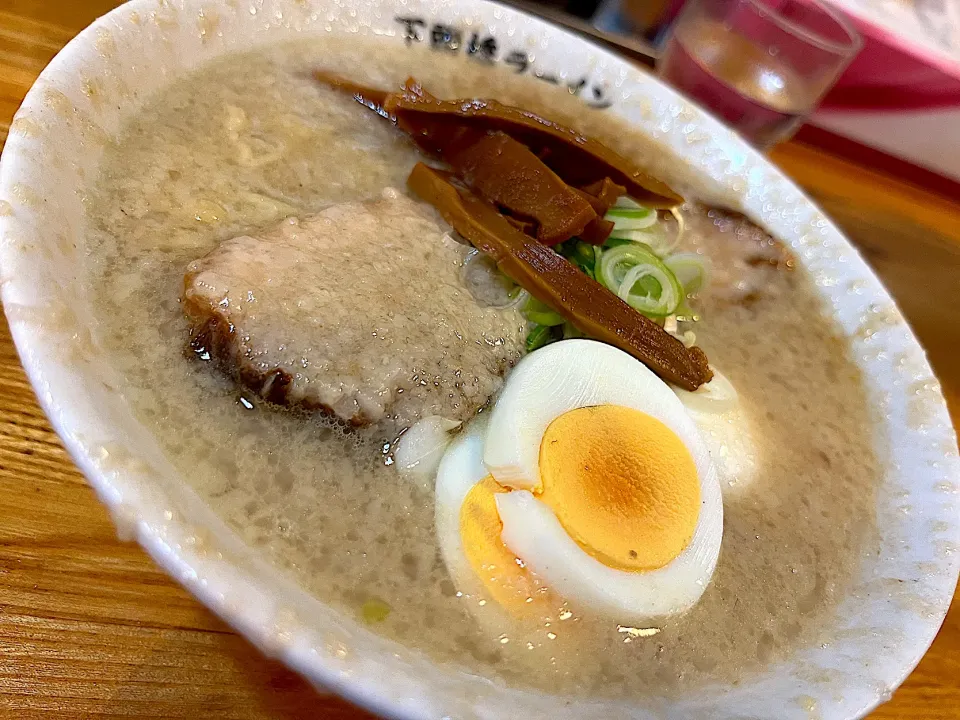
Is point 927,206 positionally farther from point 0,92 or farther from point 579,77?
point 0,92

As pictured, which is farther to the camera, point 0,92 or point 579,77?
point 579,77

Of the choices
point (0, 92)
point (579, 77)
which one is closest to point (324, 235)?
point (0, 92)

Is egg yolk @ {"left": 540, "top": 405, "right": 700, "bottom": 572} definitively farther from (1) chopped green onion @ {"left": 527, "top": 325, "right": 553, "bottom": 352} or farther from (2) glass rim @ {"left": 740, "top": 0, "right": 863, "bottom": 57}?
(2) glass rim @ {"left": 740, "top": 0, "right": 863, "bottom": 57}

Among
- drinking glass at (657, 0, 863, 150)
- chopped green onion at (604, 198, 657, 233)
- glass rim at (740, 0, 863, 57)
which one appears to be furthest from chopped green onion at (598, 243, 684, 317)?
glass rim at (740, 0, 863, 57)

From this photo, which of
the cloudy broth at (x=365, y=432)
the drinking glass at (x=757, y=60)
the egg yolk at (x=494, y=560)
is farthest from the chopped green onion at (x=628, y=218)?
the drinking glass at (x=757, y=60)

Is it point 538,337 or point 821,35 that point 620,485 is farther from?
point 821,35

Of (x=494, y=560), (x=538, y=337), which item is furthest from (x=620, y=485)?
(x=538, y=337)
